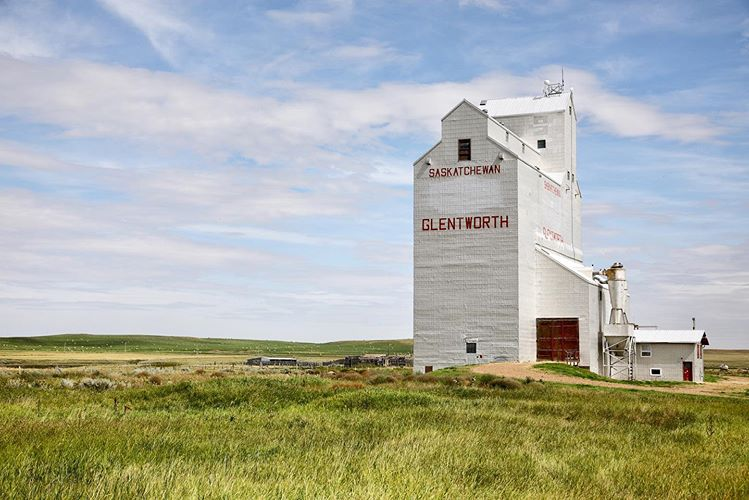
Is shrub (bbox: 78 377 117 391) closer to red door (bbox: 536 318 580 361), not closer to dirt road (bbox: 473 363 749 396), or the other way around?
dirt road (bbox: 473 363 749 396)

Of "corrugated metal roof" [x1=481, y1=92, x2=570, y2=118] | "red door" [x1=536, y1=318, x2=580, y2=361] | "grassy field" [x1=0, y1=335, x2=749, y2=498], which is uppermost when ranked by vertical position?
"corrugated metal roof" [x1=481, y1=92, x2=570, y2=118]

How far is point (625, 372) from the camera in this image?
64812 mm

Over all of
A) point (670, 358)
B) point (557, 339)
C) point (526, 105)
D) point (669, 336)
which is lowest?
point (670, 358)

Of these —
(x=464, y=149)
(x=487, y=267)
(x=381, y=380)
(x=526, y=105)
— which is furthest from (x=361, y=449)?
(x=526, y=105)

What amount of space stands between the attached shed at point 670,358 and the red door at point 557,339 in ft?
30.5

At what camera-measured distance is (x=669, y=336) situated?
66188mm

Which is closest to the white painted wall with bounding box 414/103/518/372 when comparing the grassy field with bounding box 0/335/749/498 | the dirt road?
the dirt road

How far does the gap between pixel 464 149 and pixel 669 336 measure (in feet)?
79.1

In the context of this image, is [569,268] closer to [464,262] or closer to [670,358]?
[464,262]

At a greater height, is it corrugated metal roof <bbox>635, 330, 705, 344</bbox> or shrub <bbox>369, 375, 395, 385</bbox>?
corrugated metal roof <bbox>635, 330, 705, 344</bbox>

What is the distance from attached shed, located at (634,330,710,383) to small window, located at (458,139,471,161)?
21.6 m

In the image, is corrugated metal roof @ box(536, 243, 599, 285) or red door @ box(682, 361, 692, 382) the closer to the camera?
corrugated metal roof @ box(536, 243, 599, 285)

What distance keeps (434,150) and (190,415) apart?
4184 centimetres

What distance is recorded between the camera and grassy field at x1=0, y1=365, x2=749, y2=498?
1013cm
